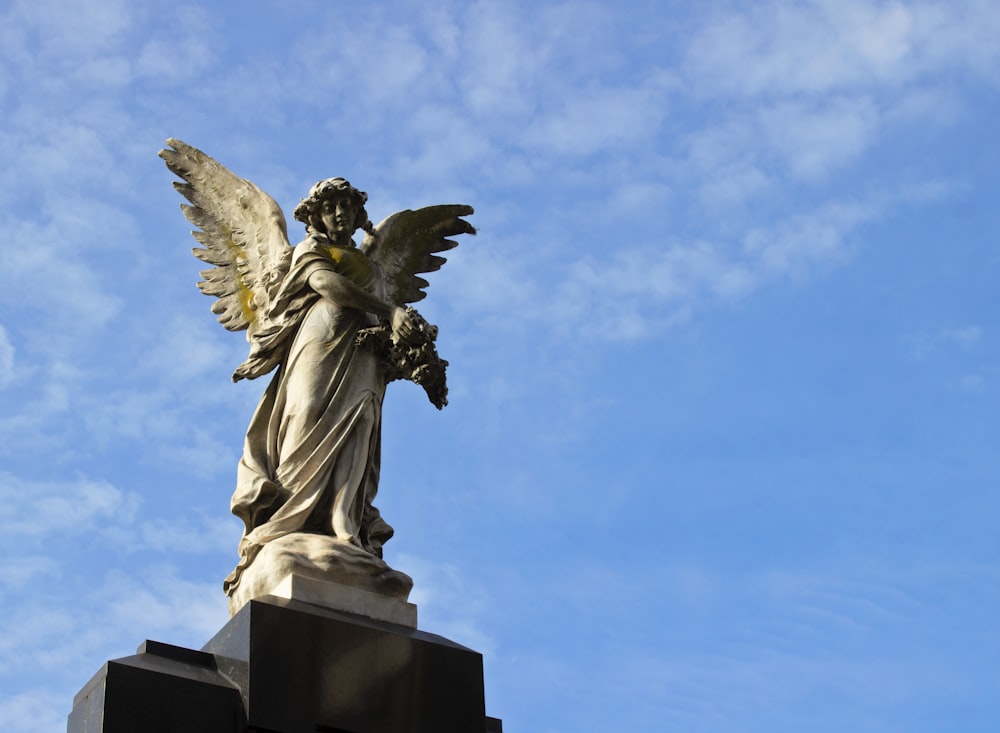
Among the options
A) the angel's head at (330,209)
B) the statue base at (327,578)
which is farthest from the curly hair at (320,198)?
the statue base at (327,578)

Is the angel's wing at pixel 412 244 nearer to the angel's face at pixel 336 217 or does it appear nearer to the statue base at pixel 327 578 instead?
the angel's face at pixel 336 217

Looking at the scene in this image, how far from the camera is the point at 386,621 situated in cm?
1042

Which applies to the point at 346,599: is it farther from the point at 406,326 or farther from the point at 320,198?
the point at 320,198

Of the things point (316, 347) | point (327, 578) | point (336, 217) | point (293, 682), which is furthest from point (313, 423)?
point (293, 682)

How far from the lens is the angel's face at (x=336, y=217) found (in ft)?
40.5

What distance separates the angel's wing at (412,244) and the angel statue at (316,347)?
1 cm

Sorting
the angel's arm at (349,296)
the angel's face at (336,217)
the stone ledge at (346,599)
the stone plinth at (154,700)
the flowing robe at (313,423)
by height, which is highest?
the angel's face at (336,217)

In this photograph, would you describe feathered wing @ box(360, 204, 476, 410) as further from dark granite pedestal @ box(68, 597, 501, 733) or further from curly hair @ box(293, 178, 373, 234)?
dark granite pedestal @ box(68, 597, 501, 733)

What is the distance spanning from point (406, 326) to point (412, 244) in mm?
1793

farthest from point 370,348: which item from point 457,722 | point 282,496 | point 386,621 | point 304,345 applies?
point 457,722

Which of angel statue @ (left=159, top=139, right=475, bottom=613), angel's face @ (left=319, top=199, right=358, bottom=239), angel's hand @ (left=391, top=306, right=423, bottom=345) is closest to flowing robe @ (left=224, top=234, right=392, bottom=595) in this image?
angel statue @ (left=159, top=139, right=475, bottom=613)

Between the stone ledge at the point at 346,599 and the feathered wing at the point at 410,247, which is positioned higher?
the feathered wing at the point at 410,247

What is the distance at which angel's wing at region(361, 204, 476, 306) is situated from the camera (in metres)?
13.0

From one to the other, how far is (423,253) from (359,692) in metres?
4.67
